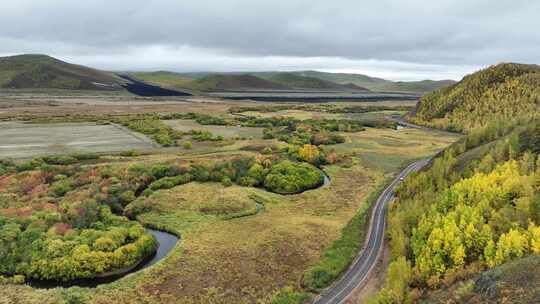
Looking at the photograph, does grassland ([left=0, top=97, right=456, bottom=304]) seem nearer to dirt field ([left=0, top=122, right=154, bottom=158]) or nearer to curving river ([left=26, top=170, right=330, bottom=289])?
curving river ([left=26, top=170, right=330, bottom=289])

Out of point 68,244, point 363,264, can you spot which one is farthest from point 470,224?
point 68,244

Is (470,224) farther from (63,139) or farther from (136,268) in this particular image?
(63,139)

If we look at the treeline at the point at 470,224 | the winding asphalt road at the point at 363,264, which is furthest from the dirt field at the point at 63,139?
the treeline at the point at 470,224

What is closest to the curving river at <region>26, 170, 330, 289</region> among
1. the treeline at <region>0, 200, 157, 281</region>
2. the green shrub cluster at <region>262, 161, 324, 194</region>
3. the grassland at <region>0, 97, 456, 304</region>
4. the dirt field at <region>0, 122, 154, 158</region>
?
the treeline at <region>0, 200, 157, 281</region>

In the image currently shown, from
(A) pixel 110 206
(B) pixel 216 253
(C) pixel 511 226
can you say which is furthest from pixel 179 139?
(C) pixel 511 226

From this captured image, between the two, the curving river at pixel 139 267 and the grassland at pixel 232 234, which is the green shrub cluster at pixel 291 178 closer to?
the grassland at pixel 232 234

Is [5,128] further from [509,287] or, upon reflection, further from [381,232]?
[509,287]

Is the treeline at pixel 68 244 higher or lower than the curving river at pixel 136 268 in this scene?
higher
